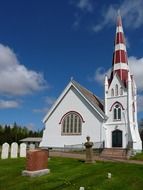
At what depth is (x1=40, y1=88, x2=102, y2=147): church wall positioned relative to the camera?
36219 millimetres

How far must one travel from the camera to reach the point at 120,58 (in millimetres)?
38781

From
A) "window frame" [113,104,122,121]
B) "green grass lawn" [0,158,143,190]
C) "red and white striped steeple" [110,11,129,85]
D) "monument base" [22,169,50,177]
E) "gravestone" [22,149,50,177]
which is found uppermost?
"red and white striped steeple" [110,11,129,85]

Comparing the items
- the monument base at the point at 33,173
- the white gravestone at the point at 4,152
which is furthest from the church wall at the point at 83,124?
the monument base at the point at 33,173

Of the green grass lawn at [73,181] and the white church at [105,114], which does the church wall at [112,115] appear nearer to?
the white church at [105,114]

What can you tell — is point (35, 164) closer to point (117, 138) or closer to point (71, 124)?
point (117, 138)

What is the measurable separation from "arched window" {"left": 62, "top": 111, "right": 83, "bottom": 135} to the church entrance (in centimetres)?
Answer: 453

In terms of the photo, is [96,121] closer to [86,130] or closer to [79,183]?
[86,130]

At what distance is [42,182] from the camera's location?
44.6 feet

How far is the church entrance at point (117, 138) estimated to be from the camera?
3541 centimetres

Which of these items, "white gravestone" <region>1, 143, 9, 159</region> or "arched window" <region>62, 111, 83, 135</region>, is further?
"arched window" <region>62, 111, 83, 135</region>

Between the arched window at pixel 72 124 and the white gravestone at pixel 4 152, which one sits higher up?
the arched window at pixel 72 124

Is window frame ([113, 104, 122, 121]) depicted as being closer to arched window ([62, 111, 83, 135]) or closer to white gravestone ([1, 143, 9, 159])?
arched window ([62, 111, 83, 135])

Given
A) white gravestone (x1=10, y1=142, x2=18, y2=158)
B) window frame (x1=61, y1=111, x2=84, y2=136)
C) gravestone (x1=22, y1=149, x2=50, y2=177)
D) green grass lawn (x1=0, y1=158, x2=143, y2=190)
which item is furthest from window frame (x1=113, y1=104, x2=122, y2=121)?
gravestone (x1=22, y1=149, x2=50, y2=177)

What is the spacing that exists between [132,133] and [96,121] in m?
4.81
